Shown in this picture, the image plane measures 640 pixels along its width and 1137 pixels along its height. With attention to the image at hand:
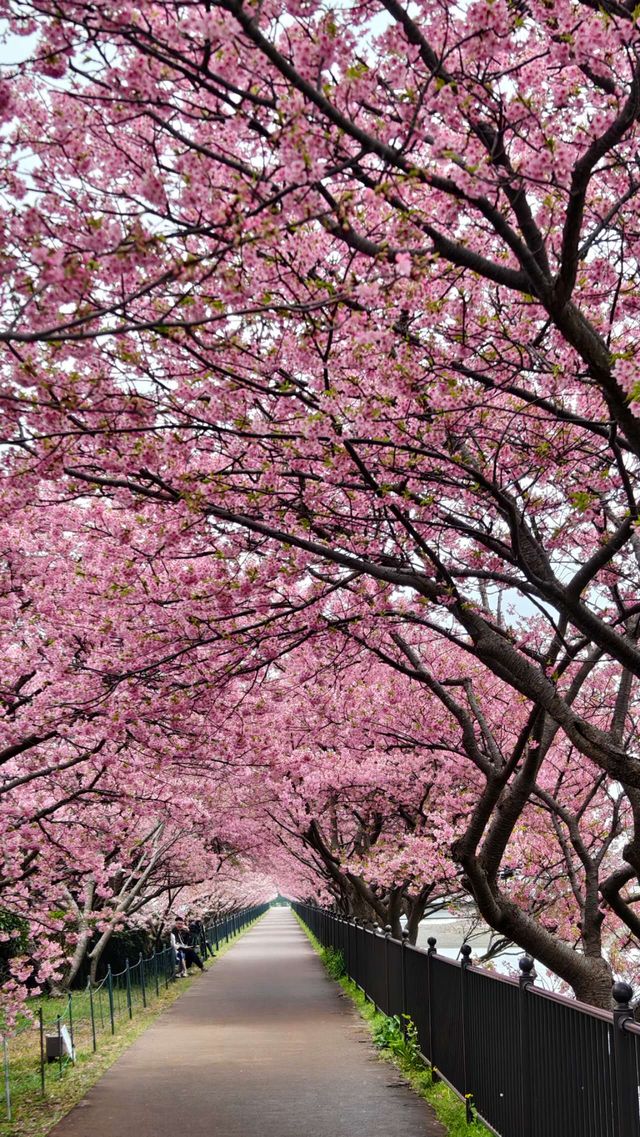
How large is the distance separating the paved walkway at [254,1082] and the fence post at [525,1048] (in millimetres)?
2090

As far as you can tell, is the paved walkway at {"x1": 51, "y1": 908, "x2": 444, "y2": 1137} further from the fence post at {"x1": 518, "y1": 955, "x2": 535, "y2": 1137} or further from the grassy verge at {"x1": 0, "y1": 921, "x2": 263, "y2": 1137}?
the fence post at {"x1": 518, "y1": 955, "x2": 535, "y2": 1137}

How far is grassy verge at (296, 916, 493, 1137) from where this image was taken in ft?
28.8

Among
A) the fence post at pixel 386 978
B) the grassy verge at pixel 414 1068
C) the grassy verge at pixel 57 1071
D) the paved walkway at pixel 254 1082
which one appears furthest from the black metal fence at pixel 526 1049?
the grassy verge at pixel 57 1071

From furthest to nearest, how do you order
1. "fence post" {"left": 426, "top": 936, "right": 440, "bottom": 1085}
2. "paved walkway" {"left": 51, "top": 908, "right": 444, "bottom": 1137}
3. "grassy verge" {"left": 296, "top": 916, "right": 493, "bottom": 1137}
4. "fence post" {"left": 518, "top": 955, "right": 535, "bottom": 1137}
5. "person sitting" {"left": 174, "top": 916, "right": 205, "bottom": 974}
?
"person sitting" {"left": 174, "top": 916, "right": 205, "bottom": 974} < "fence post" {"left": 426, "top": 936, "right": 440, "bottom": 1085} < "paved walkway" {"left": 51, "top": 908, "right": 444, "bottom": 1137} < "grassy verge" {"left": 296, "top": 916, "right": 493, "bottom": 1137} < "fence post" {"left": 518, "top": 955, "right": 535, "bottom": 1137}

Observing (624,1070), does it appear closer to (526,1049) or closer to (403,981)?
(526,1049)

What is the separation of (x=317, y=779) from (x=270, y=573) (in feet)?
39.9

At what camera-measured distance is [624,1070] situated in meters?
4.97

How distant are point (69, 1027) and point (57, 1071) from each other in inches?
62.9

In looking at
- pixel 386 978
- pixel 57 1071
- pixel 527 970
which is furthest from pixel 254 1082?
pixel 527 970

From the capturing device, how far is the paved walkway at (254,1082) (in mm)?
9656

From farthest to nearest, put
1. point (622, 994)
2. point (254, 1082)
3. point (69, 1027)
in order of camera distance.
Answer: point (69, 1027) < point (254, 1082) < point (622, 994)

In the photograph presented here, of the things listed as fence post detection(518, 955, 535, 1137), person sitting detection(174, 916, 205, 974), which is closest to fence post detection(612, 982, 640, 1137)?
fence post detection(518, 955, 535, 1137)

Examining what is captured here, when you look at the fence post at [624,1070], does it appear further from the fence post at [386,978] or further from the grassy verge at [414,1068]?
the fence post at [386,978]

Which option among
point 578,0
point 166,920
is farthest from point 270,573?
point 166,920
